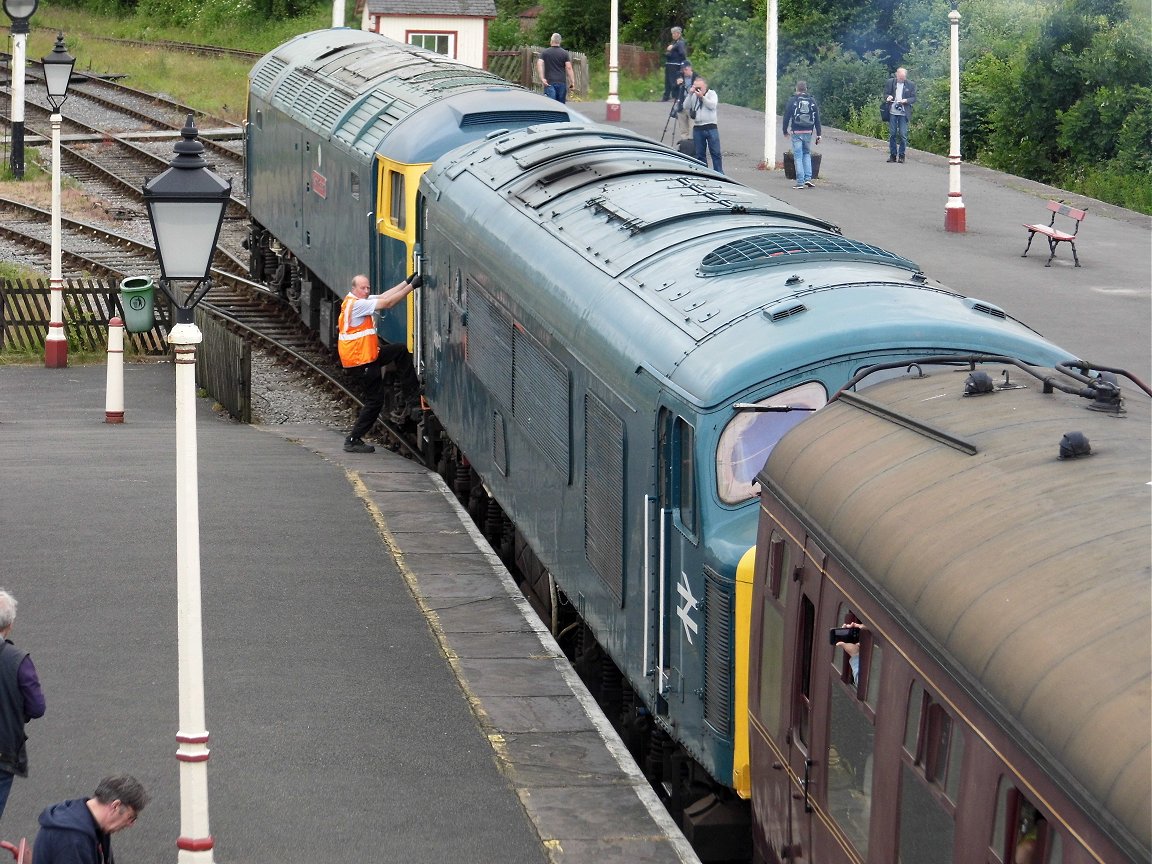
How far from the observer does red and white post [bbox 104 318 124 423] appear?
1692 cm

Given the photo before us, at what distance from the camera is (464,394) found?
489 inches

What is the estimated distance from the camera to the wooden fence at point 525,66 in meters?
44.7

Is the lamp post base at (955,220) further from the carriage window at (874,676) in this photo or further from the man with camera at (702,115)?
the carriage window at (874,676)

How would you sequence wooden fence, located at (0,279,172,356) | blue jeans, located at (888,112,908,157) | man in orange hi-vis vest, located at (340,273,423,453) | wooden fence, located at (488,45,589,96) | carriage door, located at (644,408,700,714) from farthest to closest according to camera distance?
wooden fence, located at (488,45,589,96) < blue jeans, located at (888,112,908,157) < wooden fence, located at (0,279,172,356) < man in orange hi-vis vest, located at (340,273,423,453) < carriage door, located at (644,408,700,714)

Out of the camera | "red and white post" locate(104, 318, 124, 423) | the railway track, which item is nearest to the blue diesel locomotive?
the camera

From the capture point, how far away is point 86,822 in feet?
20.8

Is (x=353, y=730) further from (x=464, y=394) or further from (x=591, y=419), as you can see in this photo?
(x=464, y=394)

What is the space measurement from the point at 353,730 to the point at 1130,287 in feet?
44.4

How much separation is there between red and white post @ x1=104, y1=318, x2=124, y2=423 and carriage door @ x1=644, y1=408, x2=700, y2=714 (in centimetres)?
1056

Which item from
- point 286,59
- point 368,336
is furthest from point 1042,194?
point 368,336

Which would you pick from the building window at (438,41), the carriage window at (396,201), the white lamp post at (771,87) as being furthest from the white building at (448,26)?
the carriage window at (396,201)

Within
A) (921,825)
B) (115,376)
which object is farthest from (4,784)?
(115,376)

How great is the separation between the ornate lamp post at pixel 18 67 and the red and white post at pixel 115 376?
9.87 metres

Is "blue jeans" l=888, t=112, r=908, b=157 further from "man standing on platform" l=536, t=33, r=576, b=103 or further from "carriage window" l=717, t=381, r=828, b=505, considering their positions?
"carriage window" l=717, t=381, r=828, b=505
